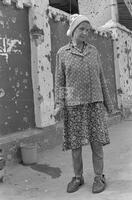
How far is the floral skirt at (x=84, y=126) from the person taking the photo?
14.0 ft

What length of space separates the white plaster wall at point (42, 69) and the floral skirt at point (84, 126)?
86.1 inches

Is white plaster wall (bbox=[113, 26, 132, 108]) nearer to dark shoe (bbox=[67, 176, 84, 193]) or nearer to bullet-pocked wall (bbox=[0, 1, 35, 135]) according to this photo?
bullet-pocked wall (bbox=[0, 1, 35, 135])

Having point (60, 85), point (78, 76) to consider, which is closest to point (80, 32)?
point (78, 76)

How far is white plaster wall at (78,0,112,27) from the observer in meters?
11.0

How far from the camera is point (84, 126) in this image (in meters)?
4.28

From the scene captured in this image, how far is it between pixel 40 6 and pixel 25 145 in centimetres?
234

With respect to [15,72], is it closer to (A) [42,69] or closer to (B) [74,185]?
(A) [42,69]

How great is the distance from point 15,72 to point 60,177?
72.0 inches

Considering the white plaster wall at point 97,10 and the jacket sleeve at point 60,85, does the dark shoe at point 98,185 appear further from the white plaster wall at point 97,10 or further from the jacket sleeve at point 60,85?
the white plaster wall at point 97,10

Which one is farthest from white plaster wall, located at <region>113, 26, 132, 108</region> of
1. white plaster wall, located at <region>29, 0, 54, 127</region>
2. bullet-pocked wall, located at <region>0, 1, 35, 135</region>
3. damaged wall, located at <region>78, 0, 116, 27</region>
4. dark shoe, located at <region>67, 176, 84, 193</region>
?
dark shoe, located at <region>67, 176, 84, 193</region>

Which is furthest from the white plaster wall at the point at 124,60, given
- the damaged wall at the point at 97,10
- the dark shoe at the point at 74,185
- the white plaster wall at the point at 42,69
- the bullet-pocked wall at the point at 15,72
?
the dark shoe at the point at 74,185

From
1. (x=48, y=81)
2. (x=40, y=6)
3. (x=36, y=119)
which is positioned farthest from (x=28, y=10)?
(x=36, y=119)

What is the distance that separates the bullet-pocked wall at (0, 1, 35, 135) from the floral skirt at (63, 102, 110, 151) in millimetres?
1669

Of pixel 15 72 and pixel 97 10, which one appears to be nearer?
pixel 15 72
